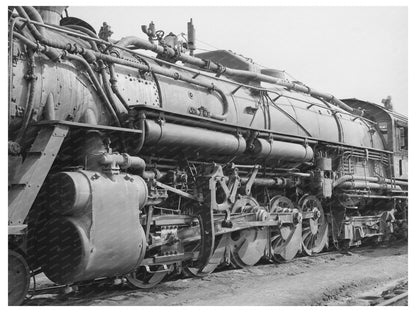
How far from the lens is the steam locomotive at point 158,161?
6004mm

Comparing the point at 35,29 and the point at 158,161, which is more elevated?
the point at 35,29

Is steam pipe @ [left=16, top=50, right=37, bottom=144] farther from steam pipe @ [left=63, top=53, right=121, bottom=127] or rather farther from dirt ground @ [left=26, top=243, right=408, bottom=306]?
dirt ground @ [left=26, top=243, right=408, bottom=306]

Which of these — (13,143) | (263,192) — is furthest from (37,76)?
(263,192)

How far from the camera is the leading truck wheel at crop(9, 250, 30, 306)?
554 centimetres

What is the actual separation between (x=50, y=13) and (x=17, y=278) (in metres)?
3.77

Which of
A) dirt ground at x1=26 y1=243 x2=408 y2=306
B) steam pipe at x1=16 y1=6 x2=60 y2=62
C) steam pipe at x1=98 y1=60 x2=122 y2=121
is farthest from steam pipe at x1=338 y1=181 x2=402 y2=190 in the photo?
steam pipe at x1=16 y1=6 x2=60 y2=62

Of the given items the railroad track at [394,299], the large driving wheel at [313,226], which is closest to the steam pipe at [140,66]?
the large driving wheel at [313,226]

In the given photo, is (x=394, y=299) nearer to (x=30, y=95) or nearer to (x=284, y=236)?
(x=284, y=236)

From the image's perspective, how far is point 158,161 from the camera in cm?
812

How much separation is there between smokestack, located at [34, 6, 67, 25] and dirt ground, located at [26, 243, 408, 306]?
397cm

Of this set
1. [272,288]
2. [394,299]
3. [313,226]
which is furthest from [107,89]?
[313,226]

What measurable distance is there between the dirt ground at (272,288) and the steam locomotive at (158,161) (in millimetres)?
313

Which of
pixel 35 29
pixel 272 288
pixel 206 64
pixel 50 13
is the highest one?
pixel 50 13

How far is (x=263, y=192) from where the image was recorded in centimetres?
1063
